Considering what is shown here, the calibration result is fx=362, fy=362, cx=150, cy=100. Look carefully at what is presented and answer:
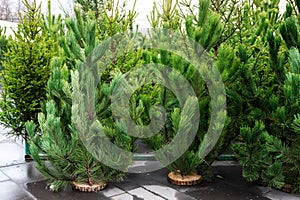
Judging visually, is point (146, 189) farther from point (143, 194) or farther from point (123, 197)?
point (123, 197)

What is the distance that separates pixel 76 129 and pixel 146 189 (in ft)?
3.29

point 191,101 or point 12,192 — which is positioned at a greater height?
point 191,101

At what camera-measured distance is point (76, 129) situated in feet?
11.5

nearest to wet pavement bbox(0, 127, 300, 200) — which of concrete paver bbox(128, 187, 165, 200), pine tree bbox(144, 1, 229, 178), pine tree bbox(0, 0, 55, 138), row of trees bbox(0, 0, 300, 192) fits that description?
concrete paver bbox(128, 187, 165, 200)

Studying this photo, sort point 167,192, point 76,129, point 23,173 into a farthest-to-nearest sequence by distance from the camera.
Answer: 1. point 23,173
2. point 167,192
3. point 76,129

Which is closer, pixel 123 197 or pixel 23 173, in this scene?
pixel 123 197

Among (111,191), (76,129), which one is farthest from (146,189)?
(76,129)

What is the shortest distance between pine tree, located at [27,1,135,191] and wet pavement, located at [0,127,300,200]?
16 cm

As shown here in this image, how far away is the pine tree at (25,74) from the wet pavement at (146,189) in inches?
26.7

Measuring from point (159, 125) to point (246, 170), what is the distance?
1028 mm

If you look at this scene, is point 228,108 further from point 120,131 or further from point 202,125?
point 120,131

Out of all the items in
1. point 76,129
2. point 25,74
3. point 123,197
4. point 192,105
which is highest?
point 25,74

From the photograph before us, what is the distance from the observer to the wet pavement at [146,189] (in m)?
3.64

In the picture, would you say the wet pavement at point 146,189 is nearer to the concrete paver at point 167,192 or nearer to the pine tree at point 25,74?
the concrete paver at point 167,192
